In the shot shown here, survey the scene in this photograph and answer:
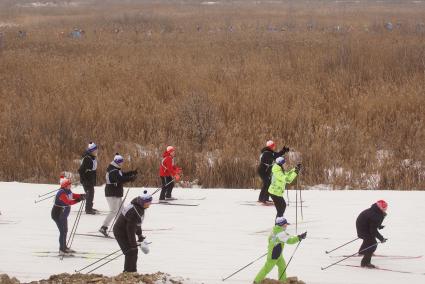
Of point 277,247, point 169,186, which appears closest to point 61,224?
point 277,247

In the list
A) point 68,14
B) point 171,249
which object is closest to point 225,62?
point 171,249

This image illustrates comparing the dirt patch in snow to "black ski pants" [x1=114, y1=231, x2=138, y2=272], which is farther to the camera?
"black ski pants" [x1=114, y1=231, x2=138, y2=272]

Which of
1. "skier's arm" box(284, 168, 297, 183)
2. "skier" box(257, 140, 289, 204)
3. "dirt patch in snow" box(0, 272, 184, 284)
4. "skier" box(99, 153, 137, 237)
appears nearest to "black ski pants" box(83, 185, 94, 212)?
"skier" box(99, 153, 137, 237)

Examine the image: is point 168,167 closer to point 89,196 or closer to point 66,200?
point 89,196

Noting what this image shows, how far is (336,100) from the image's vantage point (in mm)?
18281

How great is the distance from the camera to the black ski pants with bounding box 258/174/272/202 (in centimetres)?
1206

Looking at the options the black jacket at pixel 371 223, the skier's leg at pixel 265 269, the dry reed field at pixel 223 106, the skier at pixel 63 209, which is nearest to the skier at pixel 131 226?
the skier at pixel 63 209

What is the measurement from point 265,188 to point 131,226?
167 inches

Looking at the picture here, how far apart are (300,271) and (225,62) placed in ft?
50.9

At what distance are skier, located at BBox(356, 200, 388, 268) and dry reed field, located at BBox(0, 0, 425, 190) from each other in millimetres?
4676

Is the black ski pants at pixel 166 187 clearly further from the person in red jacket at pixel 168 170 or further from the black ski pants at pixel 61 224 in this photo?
the black ski pants at pixel 61 224

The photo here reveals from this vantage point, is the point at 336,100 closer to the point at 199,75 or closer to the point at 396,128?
the point at 396,128

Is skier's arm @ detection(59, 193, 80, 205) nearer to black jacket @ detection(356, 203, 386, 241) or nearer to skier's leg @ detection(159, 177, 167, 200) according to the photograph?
skier's leg @ detection(159, 177, 167, 200)

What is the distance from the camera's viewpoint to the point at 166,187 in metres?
12.5
